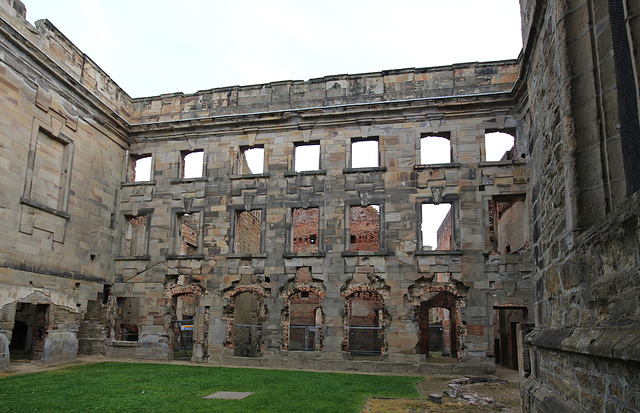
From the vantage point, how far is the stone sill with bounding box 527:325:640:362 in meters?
3.25

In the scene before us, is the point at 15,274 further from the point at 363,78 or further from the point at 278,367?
the point at 363,78

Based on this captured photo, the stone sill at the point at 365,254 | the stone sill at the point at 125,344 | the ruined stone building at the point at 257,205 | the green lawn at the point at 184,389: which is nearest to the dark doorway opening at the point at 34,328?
the ruined stone building at the point at 257,205

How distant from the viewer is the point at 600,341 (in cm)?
384

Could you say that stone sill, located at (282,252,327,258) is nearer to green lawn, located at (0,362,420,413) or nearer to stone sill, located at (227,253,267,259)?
stone sill, located at (227,253,267,259)

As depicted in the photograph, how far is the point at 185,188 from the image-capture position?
64.3 ft

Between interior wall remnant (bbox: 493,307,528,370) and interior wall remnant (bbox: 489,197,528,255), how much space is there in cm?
236

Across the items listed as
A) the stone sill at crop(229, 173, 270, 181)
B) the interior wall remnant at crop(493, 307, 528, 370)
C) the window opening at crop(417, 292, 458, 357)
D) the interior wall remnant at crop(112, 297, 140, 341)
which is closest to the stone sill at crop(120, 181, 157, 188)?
the stone sill at crop(229, 173, 270, 181)

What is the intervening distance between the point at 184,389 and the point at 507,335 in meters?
12.8

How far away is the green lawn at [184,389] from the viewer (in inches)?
366

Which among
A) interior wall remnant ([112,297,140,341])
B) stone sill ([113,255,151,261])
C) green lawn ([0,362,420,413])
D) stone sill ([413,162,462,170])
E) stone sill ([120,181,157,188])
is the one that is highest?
stone sill ([413,162,462,170])

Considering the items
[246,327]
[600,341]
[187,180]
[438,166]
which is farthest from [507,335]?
[600,341]

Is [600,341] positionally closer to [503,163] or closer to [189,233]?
[503,163]

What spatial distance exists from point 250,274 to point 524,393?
A: 1244 centimetres

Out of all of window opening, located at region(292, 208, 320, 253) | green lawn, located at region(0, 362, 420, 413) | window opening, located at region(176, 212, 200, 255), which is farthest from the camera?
window opening, located at region(292, 208, 320, 253)
